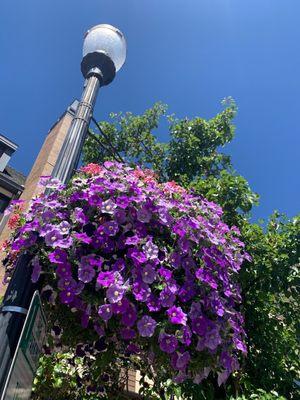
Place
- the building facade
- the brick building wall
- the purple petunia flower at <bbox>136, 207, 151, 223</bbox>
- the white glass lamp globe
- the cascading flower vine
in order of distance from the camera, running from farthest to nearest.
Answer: the building facade, the brick building wall, the white glass lamp globe, the purple petunia flower at <bbox>136, 207, 151, 223</bbox>, the cascading flower vine

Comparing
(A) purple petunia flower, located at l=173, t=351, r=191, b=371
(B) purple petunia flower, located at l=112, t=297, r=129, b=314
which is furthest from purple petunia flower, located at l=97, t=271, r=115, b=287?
(A) purple petunia flower, located at l=173, t=351, r=191, b=371

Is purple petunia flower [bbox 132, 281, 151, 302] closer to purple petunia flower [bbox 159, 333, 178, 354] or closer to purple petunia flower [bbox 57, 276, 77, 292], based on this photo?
purple petunia flower [bbox 159, 333, 178, 354]

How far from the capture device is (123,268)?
2.21 meters

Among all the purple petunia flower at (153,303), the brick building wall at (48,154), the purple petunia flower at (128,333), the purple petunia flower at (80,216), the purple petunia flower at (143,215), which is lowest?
the purple petunia flower at (128,333)

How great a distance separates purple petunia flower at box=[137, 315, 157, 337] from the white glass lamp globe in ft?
9.33

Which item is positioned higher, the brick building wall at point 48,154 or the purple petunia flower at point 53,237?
the brick building wall at point 48,154

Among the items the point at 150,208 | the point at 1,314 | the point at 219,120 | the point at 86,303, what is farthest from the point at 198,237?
the point at 219,120

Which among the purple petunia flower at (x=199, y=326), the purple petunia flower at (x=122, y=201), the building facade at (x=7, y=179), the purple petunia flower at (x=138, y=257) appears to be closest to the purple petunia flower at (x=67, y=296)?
the purple petunia flower at (x=138, y=257)

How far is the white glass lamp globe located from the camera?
3.83 metres

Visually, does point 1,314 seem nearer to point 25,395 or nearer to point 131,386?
point 25,395

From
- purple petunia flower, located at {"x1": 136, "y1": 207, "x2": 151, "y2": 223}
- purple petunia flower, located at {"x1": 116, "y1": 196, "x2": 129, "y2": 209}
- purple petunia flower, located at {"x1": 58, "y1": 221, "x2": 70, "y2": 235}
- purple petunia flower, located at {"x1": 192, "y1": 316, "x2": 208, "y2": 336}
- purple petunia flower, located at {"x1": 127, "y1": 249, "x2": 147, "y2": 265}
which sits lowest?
purple petunia flower, located at {"x1": 192, "y1": 316, "x2": 208, "y2": 336}

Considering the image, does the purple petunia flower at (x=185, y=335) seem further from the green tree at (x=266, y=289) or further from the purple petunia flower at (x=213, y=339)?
the green tree at (x=266, y=289)

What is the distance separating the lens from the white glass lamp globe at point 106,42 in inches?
151

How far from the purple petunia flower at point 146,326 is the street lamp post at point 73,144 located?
0.65m
